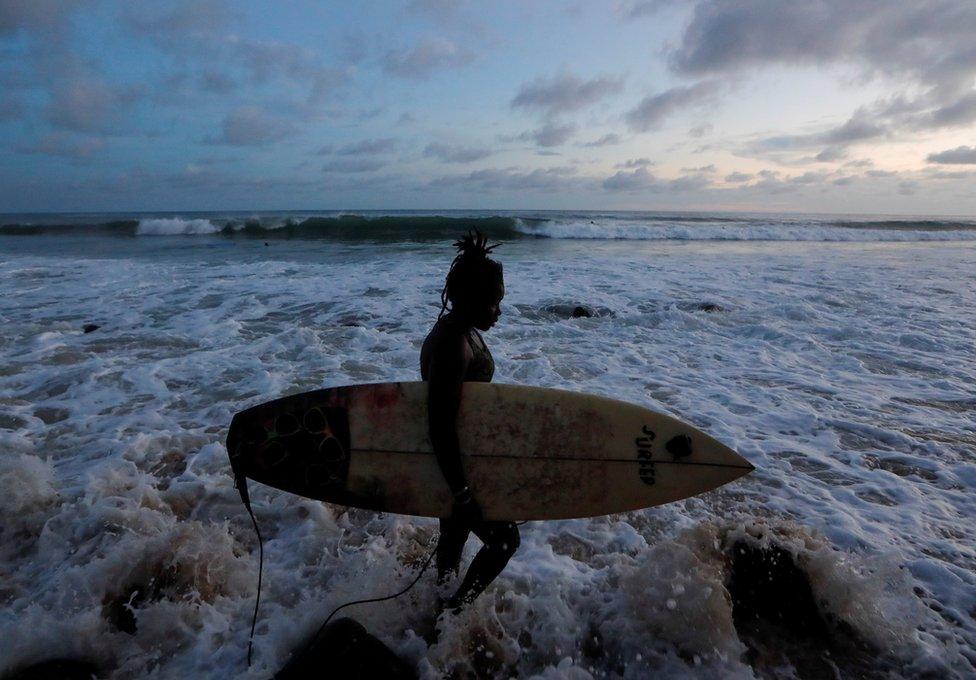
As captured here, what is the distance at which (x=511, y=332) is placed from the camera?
8.22 meters

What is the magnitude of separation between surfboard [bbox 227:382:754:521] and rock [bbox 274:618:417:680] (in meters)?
0.50

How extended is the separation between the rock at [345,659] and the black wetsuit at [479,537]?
390 millimetres

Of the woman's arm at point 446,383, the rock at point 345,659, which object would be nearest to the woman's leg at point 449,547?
the rock at point 345,659

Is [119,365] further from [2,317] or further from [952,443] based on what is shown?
[952,443]

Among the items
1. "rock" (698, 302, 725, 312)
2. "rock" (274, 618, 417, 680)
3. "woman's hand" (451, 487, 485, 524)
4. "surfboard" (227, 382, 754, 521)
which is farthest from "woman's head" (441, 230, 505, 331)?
"rock" (698, 302, 725, 312)

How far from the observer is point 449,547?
240 cm

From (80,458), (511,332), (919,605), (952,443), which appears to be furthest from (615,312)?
(80,458)

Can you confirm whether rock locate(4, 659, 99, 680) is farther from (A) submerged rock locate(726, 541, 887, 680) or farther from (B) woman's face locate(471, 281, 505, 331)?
(A) submerged rock locate(726, 541, 887, 680)

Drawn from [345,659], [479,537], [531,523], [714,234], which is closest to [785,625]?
[531,523]

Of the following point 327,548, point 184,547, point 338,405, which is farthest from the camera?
point 327,548

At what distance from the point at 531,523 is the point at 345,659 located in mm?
1634

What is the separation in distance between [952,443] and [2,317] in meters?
12.3

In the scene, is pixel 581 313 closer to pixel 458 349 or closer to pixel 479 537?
pixel 479 537

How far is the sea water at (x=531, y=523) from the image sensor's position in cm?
245
